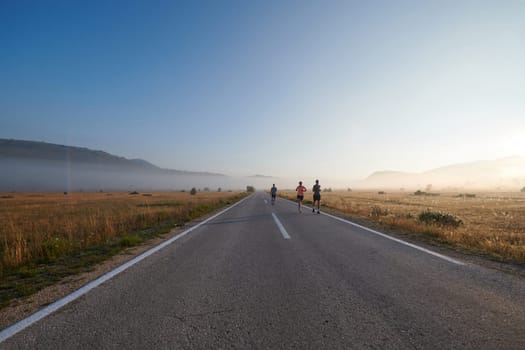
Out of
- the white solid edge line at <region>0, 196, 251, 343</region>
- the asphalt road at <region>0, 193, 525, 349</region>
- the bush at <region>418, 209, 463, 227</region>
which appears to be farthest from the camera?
the bush at <region>418, 209, 463, 227</region>

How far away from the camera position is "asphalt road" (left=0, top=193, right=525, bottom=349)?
2309 millimetres

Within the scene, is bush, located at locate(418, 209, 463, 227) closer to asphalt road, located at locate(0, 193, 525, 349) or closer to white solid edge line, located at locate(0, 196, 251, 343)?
asphalt road, located at locate(0, 193, 525, 349)

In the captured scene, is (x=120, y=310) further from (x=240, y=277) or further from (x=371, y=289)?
(x=371, y=289)

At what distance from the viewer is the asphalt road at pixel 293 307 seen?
2.31 meters

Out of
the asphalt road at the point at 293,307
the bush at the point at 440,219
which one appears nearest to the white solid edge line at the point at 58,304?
the asphalt road at the point at 293,307

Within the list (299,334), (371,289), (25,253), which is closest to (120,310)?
(299,334)

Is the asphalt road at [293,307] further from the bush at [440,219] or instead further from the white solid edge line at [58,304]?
the bush at [440,219]

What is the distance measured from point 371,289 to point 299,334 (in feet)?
5.60

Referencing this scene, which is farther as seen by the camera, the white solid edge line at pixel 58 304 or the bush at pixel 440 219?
the bush at pixel 440 219

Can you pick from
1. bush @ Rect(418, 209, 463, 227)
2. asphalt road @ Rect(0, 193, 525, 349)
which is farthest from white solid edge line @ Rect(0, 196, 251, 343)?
bush @ Rect(418, 209, 463, 227)

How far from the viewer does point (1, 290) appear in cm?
375

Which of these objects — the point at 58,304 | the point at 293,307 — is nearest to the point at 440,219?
the point at 293,307

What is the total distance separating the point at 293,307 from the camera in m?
2.97

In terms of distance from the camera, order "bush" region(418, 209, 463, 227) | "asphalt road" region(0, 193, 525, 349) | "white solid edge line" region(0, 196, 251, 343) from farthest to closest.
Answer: "bush" region(418, 209, 463, 227), "white solid edge line" region(0, 196, 251, 343), "asphalt road" region(0, 193, 525, 349)
